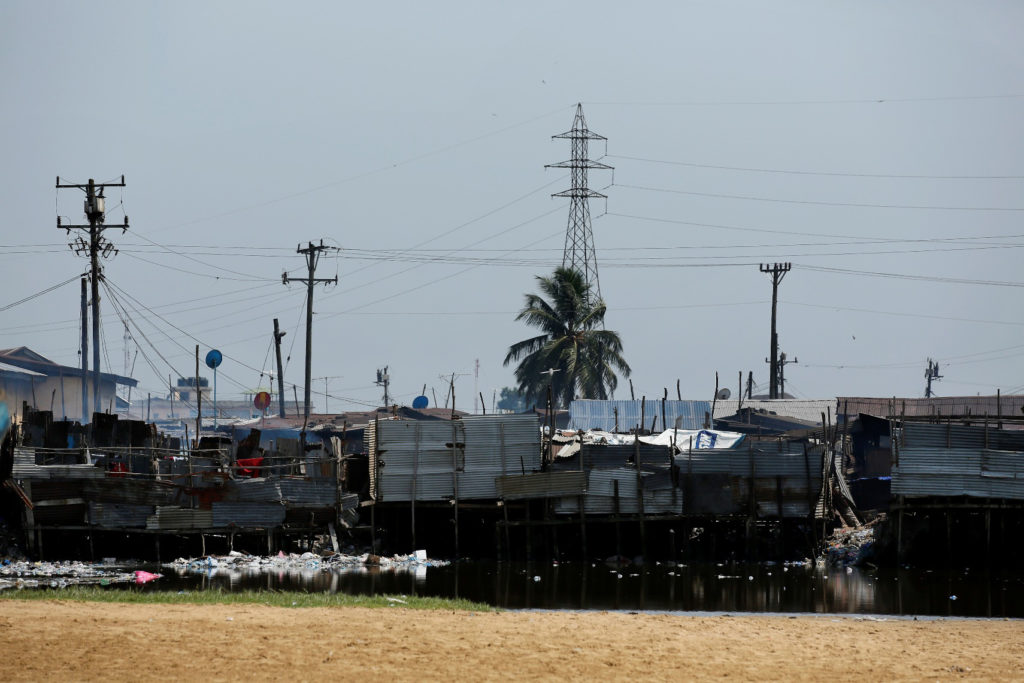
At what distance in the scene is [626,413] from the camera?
191 ft

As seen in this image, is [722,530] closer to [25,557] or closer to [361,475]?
[361,475]

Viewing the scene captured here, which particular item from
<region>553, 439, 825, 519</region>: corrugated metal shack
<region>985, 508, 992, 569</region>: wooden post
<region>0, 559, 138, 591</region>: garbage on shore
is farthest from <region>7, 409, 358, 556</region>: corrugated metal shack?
<region>985, 508, 992, 569</region>: wooden post

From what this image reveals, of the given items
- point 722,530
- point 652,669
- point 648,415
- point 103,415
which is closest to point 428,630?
point 652,669

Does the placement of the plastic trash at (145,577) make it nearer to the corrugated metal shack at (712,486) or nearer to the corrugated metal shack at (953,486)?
the corrugated metal shack at (712,486)

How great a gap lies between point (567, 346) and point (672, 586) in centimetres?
3809

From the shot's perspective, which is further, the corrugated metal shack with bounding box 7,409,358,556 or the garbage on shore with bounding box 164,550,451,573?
the corrugated metal shack with bounding box 7,409,358,556

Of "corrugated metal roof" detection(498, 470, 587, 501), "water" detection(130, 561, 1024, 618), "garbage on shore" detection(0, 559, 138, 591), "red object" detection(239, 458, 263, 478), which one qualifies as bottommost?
"water" detection(130, 561, 1024, 618)

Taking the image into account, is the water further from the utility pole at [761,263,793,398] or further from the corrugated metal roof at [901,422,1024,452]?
the utility pole at [761,263,793,398]

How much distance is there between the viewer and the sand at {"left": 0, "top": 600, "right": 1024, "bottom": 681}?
14.6m

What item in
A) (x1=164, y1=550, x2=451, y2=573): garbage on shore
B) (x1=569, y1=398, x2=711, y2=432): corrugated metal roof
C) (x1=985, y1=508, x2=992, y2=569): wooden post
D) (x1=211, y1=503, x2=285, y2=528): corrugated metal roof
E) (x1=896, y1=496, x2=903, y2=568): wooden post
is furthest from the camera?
(x1=569, y1=398, x2=711, y2=432): corrugated metal roof

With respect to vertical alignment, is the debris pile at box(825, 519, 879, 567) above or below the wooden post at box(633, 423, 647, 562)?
below

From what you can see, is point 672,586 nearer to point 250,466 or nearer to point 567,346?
point 250,466

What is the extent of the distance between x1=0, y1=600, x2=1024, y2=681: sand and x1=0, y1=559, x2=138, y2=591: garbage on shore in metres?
6.29

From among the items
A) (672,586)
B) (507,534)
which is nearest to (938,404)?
(507,534)
